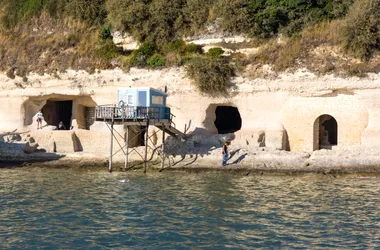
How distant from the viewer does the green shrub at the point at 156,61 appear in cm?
2955

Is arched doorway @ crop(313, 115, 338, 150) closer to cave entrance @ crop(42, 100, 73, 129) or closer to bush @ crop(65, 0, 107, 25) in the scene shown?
bush @ crop(65, 0, 107, 25)

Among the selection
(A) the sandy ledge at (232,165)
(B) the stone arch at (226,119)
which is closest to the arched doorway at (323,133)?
(A) the sandy ledge at (232,165)

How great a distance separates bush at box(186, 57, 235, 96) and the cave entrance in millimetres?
9715

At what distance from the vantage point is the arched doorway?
27.4m

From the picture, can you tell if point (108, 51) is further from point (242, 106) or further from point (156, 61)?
point (242, 106)

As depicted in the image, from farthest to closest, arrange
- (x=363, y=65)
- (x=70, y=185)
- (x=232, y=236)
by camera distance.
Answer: (x=363, y=65) → (x=70, y=185) → (x=232, y=236)

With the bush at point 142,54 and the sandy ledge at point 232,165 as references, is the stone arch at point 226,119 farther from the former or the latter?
the sandy ledge at point 232,165

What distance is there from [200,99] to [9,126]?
1004cm

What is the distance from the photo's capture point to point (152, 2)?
32.7 meters

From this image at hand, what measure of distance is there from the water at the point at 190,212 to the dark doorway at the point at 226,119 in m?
11.2

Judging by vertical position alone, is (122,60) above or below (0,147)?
above

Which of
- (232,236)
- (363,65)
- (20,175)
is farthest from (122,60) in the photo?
(232,236)

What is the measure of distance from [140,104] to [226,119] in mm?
9988

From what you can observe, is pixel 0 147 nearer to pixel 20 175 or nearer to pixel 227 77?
pixel 20 175
